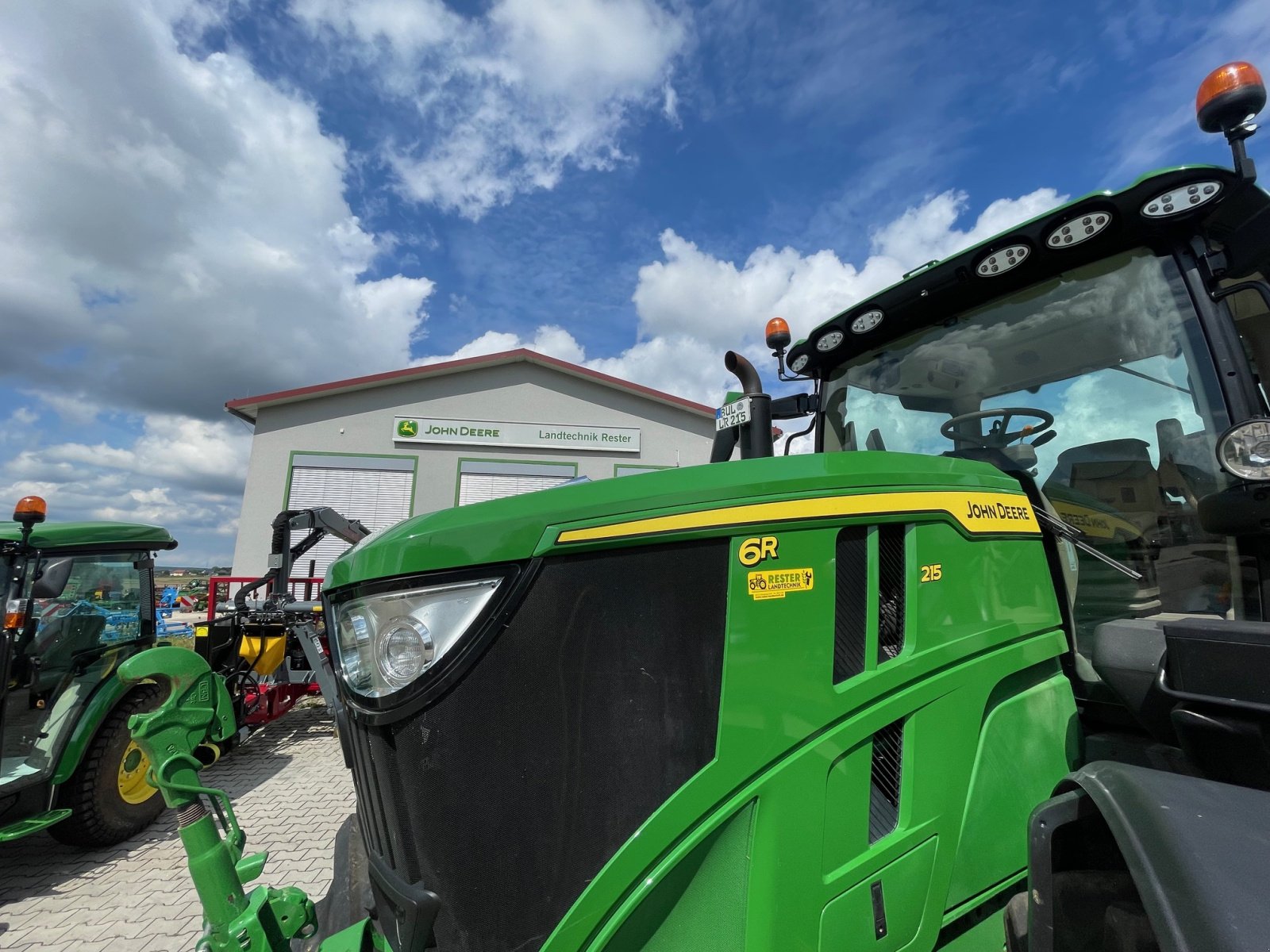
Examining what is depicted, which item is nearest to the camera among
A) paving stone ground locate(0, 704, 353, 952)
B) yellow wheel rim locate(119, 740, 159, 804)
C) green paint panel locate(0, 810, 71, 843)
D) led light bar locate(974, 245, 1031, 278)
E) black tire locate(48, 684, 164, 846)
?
led light bar locate(974, 245, 1031, 278)

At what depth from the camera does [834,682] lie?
1.31 m

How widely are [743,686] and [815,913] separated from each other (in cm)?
A: 44

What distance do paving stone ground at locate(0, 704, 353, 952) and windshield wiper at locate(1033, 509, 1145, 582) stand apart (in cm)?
396

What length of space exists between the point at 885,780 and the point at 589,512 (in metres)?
0.86

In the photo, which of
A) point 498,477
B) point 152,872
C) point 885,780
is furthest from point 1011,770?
point 498,477

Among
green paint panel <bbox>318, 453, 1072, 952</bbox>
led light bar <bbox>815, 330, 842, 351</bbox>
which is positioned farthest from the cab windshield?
green paint panel <bbox>318, 453, 1072, 952</bbox>

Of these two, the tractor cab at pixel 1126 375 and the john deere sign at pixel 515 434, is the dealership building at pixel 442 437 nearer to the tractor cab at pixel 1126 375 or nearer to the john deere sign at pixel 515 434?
the john deere sign at pixel 515 434

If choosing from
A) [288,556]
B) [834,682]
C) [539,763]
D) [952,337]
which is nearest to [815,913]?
[834,682]

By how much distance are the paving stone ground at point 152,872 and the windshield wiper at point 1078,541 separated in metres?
3.96

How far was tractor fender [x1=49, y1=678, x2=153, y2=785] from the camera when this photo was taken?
4.01m

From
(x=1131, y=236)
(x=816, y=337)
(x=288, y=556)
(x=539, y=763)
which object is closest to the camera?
(x=539, y=763)

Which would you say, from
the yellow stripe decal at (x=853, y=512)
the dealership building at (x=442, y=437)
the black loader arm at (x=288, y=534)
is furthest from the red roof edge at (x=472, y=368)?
the yellow stripe decal at (x=853, y=512)

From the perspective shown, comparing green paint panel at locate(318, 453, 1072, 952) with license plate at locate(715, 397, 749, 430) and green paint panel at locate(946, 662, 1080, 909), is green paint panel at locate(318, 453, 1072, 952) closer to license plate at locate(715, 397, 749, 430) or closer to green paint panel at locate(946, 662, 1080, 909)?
green paint panel at locate(946, 662, 1080, 909)

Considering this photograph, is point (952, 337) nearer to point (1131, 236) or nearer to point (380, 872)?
point (1131, 236)
